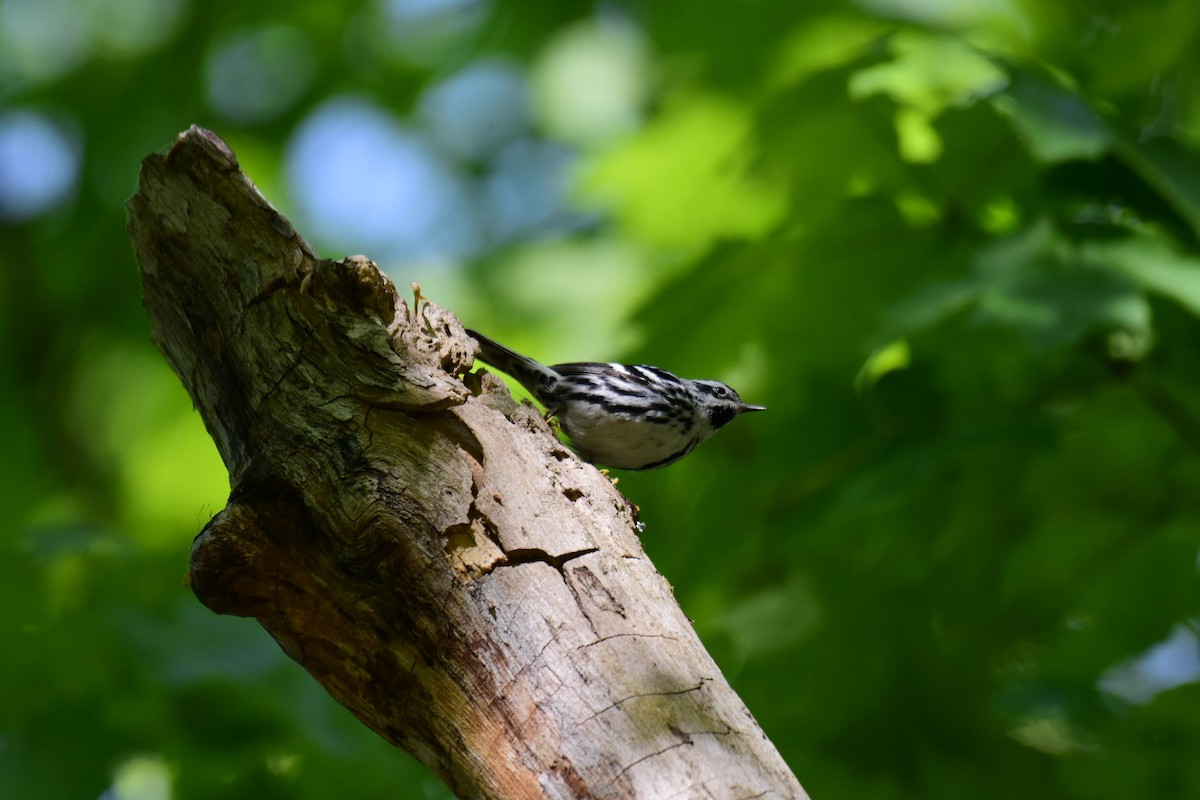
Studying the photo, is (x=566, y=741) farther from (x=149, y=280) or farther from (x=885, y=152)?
(x=885, y=152)

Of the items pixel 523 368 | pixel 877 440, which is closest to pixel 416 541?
pixel 877 440

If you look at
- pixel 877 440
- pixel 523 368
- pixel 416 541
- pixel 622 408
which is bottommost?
pixel 416 541

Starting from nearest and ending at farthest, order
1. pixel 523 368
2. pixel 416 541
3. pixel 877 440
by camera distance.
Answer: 1. pixel 416 541
2. pixel 877 440
3. pixel 523 368

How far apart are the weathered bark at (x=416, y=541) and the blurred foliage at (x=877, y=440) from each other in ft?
3.98

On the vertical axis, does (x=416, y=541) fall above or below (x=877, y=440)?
below

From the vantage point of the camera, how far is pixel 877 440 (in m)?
4.38

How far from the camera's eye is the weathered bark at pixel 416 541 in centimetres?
247

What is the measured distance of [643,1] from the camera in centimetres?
716

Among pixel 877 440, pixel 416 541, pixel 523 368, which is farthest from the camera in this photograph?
pixel 523 368

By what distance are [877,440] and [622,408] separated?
4.27ft

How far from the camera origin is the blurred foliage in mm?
3785

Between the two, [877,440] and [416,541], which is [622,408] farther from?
[416,541]

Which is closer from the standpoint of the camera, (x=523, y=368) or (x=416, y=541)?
(x=416, y=541)

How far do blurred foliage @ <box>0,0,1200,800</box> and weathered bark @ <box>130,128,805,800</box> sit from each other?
121 centimetres
